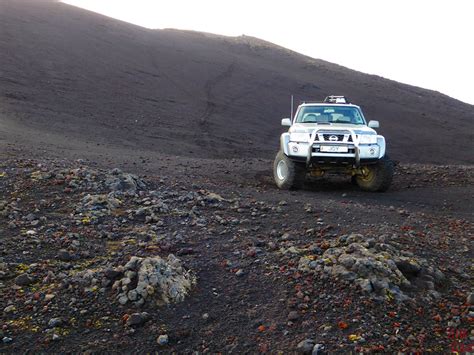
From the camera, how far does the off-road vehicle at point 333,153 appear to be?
27.7 ft

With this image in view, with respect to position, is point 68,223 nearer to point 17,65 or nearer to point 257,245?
point 257,245

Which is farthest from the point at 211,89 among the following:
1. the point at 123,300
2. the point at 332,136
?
the point at 123,300

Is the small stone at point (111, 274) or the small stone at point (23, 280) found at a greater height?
the small stone at point (111, 274)

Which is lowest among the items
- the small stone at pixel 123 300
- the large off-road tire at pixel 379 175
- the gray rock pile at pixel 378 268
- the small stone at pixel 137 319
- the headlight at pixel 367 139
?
the small stone at pixel 137 319

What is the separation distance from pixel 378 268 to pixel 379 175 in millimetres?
5385

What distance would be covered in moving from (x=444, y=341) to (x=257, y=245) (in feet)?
6.97

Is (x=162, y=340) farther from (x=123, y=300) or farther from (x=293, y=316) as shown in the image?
(x=293, y=316)

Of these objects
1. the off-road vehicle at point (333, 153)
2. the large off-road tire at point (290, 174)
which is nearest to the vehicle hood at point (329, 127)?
the off-road vehicle at point (333, 153)

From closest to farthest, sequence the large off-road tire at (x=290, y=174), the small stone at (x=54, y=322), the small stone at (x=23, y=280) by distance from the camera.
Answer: the small stone at (x=54, y=322) < the small stone at (x=23, y=280) < the large off-road tire at (x=290, y=174)

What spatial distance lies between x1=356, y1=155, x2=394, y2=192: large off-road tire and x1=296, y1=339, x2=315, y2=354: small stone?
20.7ft

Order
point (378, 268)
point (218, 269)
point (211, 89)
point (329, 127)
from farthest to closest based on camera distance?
point (211, 89) < point (329, 127) < point (218, 269) < point (378, 268)

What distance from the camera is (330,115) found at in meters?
9.73

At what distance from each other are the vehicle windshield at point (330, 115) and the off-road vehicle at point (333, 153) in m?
0.02

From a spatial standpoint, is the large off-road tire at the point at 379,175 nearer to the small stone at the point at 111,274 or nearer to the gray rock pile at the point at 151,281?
the gray rock pile at the point at 151,281
